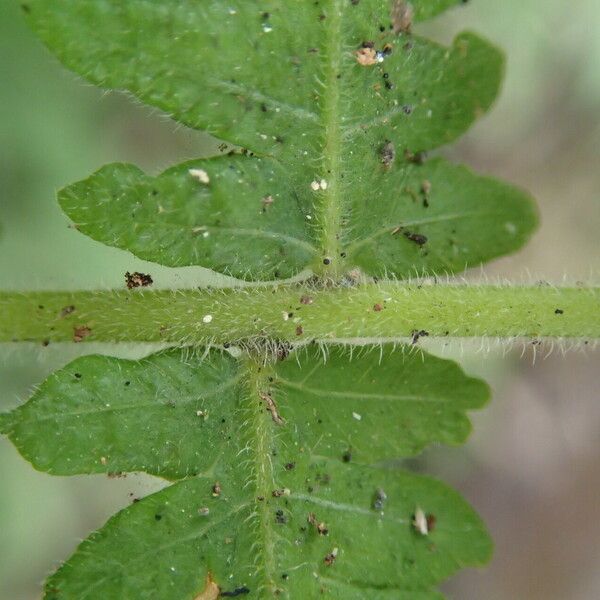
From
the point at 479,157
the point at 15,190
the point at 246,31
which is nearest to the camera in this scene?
the point at 246,31

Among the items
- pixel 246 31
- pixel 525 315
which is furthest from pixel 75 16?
pixel 525 315

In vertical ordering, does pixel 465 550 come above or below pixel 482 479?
below

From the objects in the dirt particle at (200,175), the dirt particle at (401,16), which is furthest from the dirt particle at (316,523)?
the dirt particle at (401,16)

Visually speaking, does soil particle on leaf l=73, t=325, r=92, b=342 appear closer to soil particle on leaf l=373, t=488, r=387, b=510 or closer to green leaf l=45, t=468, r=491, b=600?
green leaf l=45, t=468, r=491, b=600

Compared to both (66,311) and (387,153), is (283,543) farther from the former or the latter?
(387,153)

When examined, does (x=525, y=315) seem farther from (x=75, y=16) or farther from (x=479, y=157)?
(x=479, y=157)

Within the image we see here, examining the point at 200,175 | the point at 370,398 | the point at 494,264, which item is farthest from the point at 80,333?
the point at 494,264

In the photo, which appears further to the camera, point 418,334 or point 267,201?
point 418,334
